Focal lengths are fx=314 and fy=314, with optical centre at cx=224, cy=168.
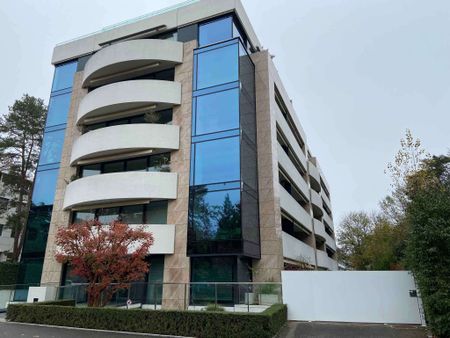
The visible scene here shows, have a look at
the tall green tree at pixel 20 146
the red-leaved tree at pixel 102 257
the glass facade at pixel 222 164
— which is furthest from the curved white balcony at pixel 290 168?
the tall green tree at pixel 20 146

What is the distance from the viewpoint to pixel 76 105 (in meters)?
25.2

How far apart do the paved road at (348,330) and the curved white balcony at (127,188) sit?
33.1 ft

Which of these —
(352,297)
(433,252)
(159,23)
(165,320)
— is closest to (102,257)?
(165,320)

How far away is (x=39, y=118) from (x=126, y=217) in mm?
20241

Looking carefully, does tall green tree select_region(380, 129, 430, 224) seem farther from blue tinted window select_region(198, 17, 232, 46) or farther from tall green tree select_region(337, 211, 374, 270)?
tall green tree select_region(337, 211, 374, 270)

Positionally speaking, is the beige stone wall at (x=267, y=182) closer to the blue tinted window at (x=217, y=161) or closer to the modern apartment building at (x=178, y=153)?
the modern apartment building at (x=178, y=153)

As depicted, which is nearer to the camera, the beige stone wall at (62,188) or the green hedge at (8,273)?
the beige stone wall at (62,188)

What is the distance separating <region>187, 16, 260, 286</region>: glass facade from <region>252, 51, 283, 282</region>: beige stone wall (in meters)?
0.49

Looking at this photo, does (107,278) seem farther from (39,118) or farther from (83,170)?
(39,118)

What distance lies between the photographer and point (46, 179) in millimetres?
24312

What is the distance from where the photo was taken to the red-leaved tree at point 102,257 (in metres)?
13.9

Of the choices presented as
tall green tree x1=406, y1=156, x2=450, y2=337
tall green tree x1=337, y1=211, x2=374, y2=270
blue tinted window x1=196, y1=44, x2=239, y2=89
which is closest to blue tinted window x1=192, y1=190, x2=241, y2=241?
blue tinted window x1=196, y1=44, x2=239, y2=89

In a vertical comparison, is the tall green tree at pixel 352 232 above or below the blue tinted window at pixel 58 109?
below

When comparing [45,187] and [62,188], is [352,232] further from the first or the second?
[45,187]
